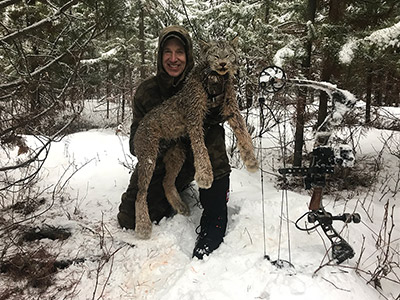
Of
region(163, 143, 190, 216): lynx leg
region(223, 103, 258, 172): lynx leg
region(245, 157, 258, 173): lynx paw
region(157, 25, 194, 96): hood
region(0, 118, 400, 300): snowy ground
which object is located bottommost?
region(0, 118, 400, 300): snowy ground

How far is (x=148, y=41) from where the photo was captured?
10906 mm

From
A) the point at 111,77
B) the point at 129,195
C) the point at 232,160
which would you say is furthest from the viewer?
the point at 111,77

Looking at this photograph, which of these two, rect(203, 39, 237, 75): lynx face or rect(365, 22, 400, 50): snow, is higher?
rect(365, 22, 400, 50): snow

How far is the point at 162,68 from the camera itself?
279 centimetres

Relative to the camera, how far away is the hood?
8.60 feet

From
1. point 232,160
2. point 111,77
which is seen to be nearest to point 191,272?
point 232,160

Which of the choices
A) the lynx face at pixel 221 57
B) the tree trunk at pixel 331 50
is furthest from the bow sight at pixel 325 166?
the tree trunk at pixel 331 50

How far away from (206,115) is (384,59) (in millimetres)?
3009

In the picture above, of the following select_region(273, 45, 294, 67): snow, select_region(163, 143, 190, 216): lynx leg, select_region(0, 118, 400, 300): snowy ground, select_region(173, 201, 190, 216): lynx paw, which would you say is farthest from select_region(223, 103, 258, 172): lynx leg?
select_region(273, 45, 294, 67): snow

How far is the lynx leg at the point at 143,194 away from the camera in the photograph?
9.02ft

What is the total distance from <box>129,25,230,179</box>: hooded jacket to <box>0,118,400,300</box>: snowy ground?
0.68m

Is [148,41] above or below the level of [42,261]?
above

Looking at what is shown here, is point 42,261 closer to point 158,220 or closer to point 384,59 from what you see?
point 158,220

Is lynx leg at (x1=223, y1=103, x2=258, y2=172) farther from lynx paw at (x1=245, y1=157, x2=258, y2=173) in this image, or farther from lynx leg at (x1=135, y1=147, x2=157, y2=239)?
lynx leg at (x1=135, y1=147, x2=157, y2=239)
